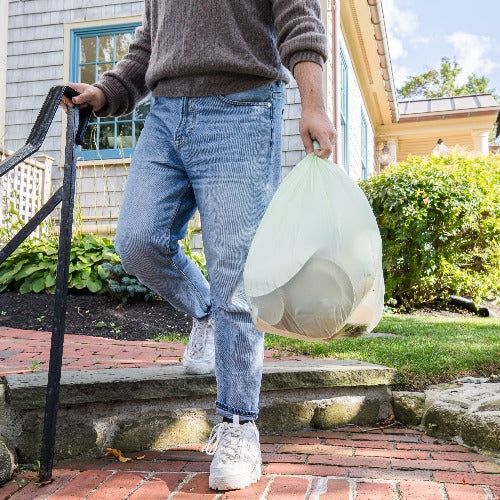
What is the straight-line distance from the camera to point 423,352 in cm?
314

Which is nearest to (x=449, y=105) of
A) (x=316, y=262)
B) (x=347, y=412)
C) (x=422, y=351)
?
(x=422, y=351)

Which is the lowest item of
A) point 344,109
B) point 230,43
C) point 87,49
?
point 230,43

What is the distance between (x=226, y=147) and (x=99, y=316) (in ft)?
10.6

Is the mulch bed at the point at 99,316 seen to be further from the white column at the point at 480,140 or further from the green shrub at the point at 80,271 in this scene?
the white column at the point at 480,140

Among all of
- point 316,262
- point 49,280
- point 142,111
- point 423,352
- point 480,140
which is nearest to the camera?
point 316,262

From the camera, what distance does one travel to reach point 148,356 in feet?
10.3

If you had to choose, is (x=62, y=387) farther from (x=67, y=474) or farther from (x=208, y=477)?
(x=208, y=477)

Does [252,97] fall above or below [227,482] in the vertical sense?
above

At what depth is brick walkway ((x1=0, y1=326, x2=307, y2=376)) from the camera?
8.87ft

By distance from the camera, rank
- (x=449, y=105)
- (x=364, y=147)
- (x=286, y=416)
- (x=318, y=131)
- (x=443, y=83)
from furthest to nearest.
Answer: (x=443, y=83), (x=449, y=105), (x=364, y=147), (x=286, y=416), (x=318, y=131)

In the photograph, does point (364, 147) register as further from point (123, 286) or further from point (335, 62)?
point (123, 286)

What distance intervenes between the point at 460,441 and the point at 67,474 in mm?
1357

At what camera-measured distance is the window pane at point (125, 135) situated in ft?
24.9

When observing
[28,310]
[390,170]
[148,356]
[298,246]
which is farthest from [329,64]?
[298,246]
